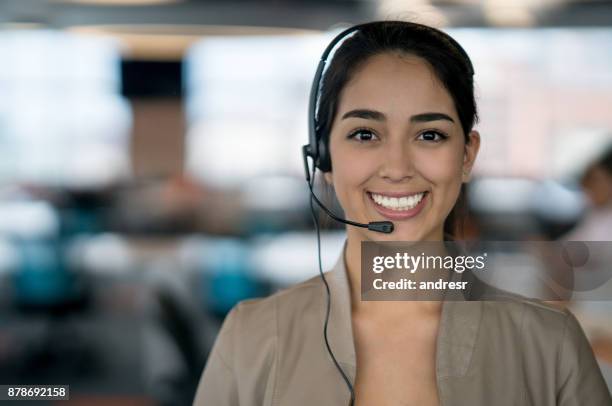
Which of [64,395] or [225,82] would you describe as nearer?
[64,395]

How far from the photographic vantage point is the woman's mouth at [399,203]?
1.18 metres

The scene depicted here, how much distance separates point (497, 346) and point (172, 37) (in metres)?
0.91

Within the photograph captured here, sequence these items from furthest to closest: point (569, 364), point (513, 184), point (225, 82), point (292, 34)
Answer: point (225, 82) < point (292, 34) < point (513, 184) < point (569, 364)

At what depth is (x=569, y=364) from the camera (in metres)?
1.14

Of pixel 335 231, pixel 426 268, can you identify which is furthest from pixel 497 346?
pixel 335 231

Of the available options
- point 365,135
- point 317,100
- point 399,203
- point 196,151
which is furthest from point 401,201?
point 196,151

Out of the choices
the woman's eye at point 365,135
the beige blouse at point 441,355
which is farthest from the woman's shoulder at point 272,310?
the woman's eye at point 365,135

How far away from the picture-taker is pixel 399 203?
3.89 ft

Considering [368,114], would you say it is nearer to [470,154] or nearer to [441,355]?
[470,154]

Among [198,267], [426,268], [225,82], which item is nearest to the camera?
[426,268]

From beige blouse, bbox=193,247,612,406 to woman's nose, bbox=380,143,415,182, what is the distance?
0.55 feet

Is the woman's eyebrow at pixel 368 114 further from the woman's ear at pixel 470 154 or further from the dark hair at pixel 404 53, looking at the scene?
the woman's ear at pixel 470 154

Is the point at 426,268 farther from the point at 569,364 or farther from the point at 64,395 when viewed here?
the point at 64,395

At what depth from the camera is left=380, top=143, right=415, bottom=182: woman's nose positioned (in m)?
1.17
